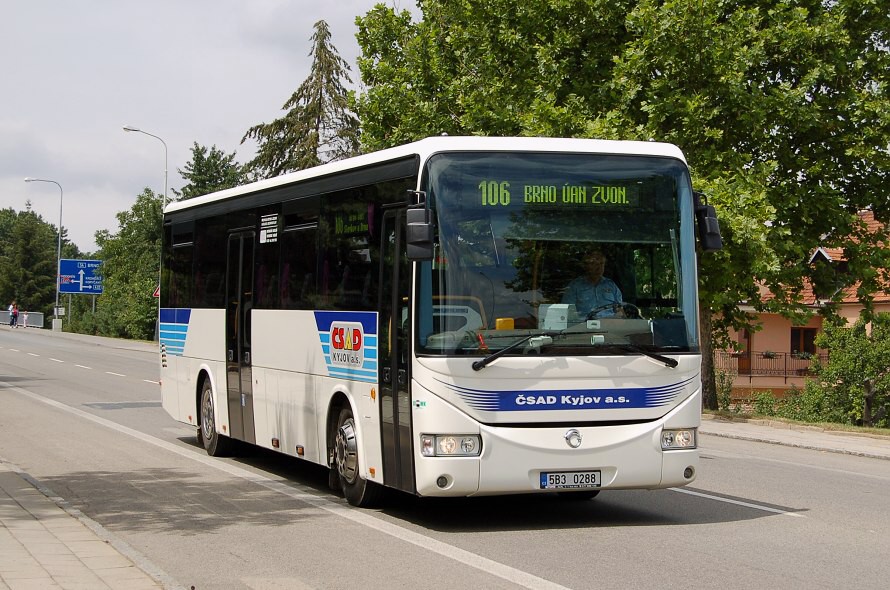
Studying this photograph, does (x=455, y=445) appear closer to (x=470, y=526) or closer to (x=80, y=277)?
(x=470, y=526)

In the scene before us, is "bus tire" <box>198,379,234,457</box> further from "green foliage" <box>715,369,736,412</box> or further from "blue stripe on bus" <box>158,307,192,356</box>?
"green foliage" <box>715,369,736,412</box>

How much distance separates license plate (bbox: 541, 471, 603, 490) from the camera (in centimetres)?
954

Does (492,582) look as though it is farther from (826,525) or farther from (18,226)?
(18,226)

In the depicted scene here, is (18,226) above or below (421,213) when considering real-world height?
above

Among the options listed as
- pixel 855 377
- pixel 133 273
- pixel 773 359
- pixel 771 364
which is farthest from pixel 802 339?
pixel 133 273

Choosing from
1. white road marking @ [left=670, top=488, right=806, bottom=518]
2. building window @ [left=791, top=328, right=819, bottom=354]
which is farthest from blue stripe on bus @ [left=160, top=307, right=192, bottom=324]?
building window @ [left=791, top=328, right=819, bottom=354]

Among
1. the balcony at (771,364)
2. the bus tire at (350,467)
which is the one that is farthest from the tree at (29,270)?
the bus tire at (350,467)

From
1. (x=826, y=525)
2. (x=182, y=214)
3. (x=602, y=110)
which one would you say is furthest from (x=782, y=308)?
(x=826, y=525)

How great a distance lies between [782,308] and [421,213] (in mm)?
18637

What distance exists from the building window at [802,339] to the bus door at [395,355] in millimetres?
51213

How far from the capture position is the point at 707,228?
1023 cm

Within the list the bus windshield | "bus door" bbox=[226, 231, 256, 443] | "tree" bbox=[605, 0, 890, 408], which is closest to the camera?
the bus windshield

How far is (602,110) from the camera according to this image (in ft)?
88.3

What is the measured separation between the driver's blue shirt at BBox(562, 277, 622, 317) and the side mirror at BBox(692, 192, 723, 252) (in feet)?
3.00
